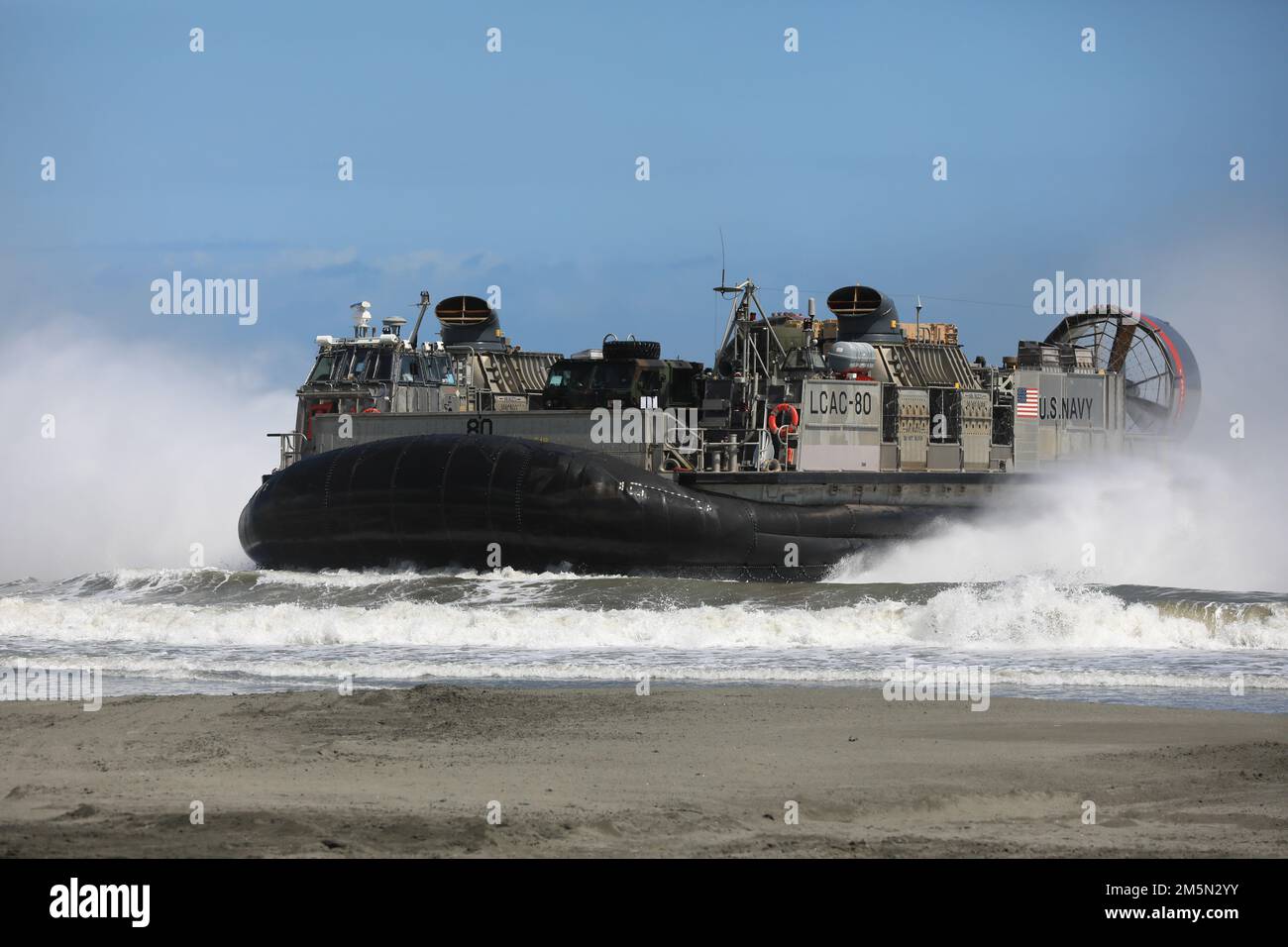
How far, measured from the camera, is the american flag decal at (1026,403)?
21828mm

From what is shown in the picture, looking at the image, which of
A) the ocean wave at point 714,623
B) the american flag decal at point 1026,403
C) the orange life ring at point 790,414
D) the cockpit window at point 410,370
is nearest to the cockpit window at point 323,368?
the cockpit window at point 410,370

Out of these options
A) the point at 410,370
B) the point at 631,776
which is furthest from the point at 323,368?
the point at 631,776

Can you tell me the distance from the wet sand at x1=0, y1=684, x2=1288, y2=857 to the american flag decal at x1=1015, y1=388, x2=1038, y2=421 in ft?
39.0

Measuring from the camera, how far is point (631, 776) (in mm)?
7586

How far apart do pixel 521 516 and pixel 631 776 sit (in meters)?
10.6

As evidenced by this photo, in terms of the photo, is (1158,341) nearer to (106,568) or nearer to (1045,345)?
(1045,345)

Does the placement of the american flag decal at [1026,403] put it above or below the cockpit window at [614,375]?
below

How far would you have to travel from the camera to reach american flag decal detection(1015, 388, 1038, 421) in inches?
859

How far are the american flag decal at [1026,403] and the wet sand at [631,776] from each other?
11.9m

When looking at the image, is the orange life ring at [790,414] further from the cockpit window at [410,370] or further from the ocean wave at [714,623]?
the cockpit window at [410,370]

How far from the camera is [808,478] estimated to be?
63.9ft

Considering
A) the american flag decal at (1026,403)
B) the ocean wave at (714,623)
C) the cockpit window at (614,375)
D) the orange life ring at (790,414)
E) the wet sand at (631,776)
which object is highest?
the cockpit window at (614,375)

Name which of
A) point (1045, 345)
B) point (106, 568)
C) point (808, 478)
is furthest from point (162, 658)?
point (1045, 345)

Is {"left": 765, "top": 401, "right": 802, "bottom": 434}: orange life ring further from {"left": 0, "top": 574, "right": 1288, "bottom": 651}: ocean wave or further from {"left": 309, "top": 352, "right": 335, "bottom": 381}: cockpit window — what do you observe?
{"left": 309, "top": 352, "right": 335, "bottom": 381}: cockpit window
